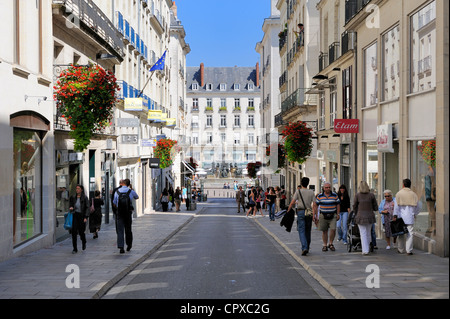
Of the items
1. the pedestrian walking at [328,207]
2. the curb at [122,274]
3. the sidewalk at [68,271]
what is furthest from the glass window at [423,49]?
the sidewalk at [68,271]

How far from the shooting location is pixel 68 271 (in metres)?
12.1

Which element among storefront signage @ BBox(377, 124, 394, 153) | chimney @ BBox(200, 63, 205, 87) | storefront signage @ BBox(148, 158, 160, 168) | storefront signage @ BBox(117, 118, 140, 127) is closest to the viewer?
storefront signage @ BBox(377, 124, 394, 153)

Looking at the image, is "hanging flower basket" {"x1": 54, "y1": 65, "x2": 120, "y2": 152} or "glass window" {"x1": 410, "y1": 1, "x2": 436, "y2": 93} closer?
"glass window" {"x1": 410, "y1": 1, "x2": 436, "y2": 93}

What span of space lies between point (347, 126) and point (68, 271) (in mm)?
13113

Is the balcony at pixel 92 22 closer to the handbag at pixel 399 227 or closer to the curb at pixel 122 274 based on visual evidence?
the curb at pixel 122 274

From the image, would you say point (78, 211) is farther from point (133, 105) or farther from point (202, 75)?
point (202, 75)

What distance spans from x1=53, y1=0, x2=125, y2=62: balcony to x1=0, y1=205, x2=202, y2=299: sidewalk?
6.91m

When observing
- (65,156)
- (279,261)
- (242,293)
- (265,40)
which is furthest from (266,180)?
(242,293)

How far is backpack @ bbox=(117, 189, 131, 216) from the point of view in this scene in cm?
1528

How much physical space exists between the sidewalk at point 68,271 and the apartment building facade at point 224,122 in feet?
288

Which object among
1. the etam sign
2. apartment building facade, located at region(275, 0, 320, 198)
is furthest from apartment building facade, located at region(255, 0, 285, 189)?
the etam sign

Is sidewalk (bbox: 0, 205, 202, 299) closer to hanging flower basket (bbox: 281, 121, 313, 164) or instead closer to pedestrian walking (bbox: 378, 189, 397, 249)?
pedestrian walking (bbox: 378, 189, 397, 249)

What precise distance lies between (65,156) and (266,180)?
5053 centimetres

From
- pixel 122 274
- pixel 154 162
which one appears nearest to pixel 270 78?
pixel 154 162
